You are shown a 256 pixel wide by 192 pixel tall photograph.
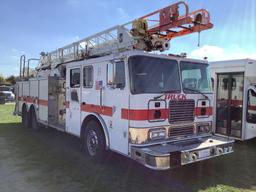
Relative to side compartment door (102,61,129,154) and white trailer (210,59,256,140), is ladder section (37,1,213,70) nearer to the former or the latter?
side compartment door (102,61,129,154)

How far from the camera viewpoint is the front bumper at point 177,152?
4320 mm

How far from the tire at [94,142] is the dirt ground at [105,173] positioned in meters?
0.22

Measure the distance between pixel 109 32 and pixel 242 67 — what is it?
171 inches

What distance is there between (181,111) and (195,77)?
0.95 m

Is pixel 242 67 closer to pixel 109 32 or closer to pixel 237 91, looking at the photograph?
pixel 237 91

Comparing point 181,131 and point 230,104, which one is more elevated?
point 230,104

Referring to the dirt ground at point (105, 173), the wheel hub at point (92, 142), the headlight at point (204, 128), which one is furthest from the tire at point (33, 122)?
the headlight at point (204, 128)

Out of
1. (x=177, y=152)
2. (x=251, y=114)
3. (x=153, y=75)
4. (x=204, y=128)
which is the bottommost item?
(x=177, y=152)

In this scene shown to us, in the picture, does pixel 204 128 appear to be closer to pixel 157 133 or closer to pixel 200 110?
pixel 200 110

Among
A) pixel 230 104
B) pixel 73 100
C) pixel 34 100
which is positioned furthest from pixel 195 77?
pixel 34 100

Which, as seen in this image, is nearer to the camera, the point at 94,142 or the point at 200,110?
the point at 200,110

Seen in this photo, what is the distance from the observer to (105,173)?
5.52m

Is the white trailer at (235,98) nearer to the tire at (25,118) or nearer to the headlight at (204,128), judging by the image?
the headlight at (204,128)

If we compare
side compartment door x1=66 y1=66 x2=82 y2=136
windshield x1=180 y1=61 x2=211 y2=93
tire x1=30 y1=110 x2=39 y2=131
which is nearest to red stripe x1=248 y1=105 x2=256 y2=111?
windshield x1=180 y1=61 x2=211 y2=93
